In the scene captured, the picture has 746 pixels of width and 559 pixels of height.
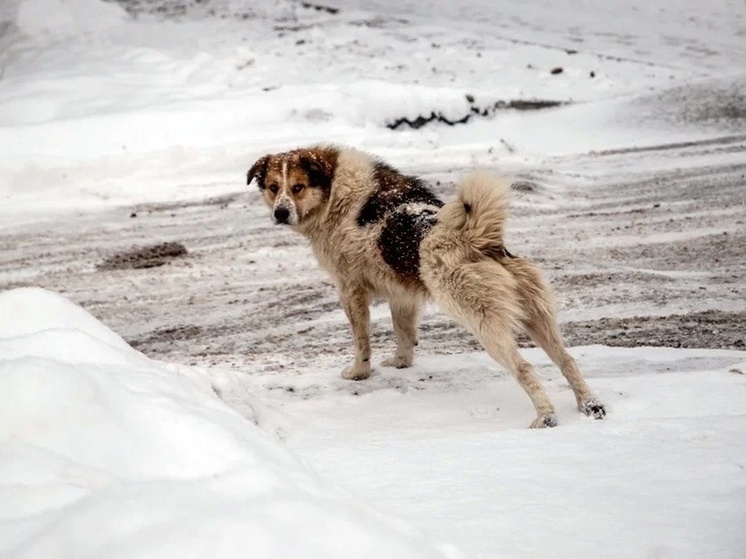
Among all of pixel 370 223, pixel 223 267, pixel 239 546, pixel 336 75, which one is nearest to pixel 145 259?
pixel 223 267

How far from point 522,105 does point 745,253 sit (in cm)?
1414

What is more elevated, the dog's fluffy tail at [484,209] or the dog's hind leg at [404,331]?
the dog's fluffy tail at [484,209]

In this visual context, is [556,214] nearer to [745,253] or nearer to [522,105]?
[745,253]

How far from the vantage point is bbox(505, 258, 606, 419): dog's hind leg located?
16.1ft

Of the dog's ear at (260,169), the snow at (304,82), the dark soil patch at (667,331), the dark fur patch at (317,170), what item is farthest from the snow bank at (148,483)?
the snow at (304,82)

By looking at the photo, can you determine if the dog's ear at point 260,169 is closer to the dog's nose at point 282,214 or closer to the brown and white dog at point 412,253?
the brown and white dog at point 412,253

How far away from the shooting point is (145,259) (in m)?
9.98

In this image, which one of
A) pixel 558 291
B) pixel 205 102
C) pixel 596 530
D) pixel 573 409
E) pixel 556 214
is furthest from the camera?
pixel 205 102

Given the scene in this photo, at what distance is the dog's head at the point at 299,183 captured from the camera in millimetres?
6266

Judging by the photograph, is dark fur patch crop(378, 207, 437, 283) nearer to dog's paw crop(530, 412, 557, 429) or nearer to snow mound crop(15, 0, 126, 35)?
dog's paw crop(530, 412, 557, 429)

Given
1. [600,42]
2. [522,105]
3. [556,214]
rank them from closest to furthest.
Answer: [556,214] → [522,105] → [600,42]

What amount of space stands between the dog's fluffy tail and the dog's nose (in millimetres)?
1666

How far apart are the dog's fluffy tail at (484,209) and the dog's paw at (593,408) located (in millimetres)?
1059

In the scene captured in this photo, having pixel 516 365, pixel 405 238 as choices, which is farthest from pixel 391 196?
pixel 516 365
